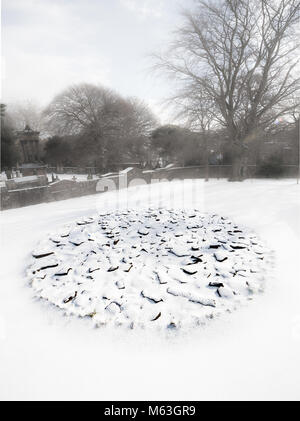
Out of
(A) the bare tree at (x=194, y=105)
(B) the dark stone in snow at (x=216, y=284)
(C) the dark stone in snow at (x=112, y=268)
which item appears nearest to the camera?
(B) the dark stone in snow at (x=216, y=284)

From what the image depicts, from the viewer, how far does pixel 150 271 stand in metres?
3.98

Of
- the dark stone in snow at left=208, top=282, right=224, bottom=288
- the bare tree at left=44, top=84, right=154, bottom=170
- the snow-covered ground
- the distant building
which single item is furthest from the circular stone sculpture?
the distant building

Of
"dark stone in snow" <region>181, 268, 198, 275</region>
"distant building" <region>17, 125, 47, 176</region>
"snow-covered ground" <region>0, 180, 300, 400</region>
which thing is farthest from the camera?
"distant building" <region>17, 125, 47, 176</region>

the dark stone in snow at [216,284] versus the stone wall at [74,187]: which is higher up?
the stone wall at [74,187]

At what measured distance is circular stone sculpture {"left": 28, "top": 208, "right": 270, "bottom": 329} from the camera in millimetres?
3010

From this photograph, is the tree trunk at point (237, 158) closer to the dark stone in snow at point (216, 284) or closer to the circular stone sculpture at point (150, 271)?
the circular stone sculpture at point (150, 271)

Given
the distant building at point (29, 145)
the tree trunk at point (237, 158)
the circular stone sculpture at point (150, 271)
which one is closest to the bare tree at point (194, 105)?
the tree trunk at point (237, 158)

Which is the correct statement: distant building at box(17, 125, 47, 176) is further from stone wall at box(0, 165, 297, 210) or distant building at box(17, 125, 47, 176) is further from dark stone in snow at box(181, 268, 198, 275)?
dark stone in snow at box(181, 268, 198, 275)

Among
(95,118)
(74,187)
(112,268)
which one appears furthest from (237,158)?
(95,118)

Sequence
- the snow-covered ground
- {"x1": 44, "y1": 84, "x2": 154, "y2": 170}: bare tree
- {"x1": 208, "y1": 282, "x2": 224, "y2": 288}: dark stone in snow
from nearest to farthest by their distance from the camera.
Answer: the snow-covered ground, {"x1": 208, "y1": 282, "x2": 224, "y2": 288}: dark stone in snow, {"x1": 44, "y1": 84, "x2": 154, "y2": 170}: bare tree

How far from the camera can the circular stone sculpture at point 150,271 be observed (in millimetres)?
3010

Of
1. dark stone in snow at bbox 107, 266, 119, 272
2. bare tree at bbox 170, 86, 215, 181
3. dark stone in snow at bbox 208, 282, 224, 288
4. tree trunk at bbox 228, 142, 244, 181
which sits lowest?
dark stone in snow at bbox 208, 282, 224, 288

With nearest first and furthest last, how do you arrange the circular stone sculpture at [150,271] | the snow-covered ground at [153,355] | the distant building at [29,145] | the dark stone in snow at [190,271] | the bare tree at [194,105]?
the snow-covered ground at [153,355]
the circular stone sculpture at [150,271]
the dark stone in snow at [190,271]
the bare tree at [194,105]
the distant building at [29,145]

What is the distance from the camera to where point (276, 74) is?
552 inches
